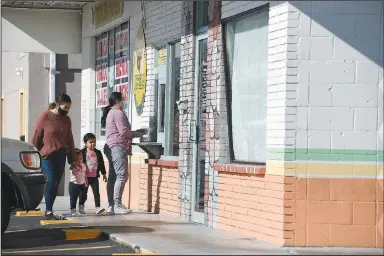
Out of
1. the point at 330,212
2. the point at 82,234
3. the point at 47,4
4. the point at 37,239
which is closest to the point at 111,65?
the point at 47,4

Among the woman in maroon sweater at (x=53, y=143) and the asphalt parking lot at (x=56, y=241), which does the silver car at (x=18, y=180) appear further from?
the woman in maroon sweater at (x=53, y=143)

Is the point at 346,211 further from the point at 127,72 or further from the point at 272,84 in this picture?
the point at 127,72

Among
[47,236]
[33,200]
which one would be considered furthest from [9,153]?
[47,236]

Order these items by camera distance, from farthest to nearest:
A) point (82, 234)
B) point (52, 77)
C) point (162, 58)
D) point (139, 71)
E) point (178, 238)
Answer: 1. point (52, 77)
2. point (139, 71)
3. point (162, 58)
4. point (82, 234)
5. point (178, 238)

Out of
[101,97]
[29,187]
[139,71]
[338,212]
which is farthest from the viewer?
[101,97]

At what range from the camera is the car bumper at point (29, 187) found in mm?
10977

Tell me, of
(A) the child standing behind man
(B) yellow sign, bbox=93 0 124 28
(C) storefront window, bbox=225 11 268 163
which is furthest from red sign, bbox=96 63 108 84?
(C) storefront window, bbox=225 11 268 163

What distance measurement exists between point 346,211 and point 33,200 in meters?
3.49

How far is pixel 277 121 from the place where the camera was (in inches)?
428

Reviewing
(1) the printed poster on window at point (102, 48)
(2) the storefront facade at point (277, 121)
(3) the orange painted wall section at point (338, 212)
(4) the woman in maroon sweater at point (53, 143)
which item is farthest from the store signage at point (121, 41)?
(3) the orange painted wall section at point (338, 212)

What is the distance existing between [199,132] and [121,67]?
14.5 feet

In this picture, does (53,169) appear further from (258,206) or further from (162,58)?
(258,206)

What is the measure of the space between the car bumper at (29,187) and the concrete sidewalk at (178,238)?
1130 mm

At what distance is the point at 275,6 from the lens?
11031 millimetres
